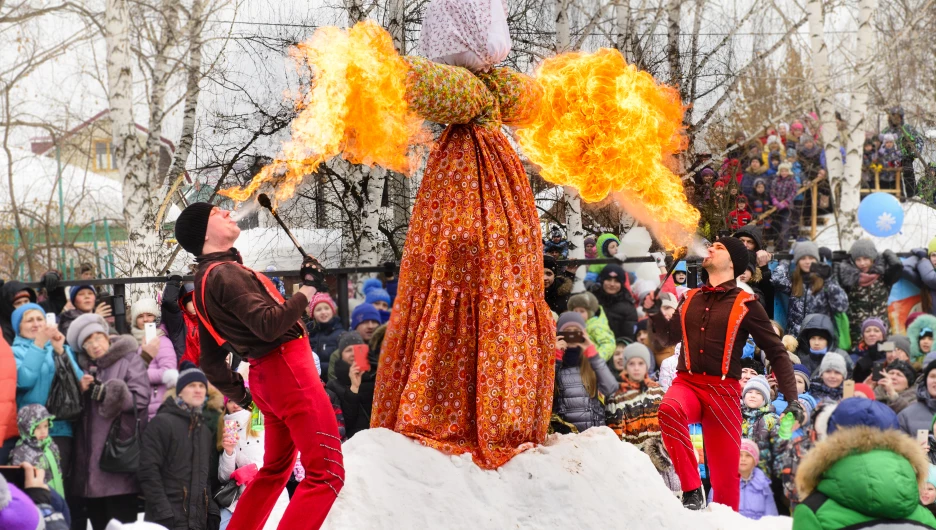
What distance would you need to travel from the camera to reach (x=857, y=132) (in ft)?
33.4

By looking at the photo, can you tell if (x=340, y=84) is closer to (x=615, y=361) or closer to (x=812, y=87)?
(x=615, y=361)

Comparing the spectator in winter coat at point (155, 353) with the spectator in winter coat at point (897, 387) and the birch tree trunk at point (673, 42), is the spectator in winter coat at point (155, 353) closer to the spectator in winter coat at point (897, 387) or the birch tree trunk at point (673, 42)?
the birch tree trunk at point (673, 42)

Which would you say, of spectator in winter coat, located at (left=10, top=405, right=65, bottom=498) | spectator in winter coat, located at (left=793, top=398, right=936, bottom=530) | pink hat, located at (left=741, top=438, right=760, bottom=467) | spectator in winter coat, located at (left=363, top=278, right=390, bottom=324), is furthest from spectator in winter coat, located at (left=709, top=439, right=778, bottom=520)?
spectator in winter coat, located at (left=10, top=405, right=65, bottom=498)

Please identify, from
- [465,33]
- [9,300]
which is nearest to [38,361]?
[9,300]

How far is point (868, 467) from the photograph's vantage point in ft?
11.6

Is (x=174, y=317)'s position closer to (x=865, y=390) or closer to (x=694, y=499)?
(x=694, y=499)

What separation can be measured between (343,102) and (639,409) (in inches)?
137

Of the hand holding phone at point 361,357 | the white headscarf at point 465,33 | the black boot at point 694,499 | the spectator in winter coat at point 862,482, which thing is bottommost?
the black boot at point 694,499

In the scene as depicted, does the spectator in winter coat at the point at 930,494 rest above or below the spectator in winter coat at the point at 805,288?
below

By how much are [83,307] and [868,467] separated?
5552 mm

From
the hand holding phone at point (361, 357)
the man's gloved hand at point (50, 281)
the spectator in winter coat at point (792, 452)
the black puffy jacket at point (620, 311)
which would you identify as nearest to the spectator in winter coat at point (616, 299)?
the black puffy jacket at point (620, 311)

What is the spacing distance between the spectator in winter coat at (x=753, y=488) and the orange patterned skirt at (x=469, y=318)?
2033 mm

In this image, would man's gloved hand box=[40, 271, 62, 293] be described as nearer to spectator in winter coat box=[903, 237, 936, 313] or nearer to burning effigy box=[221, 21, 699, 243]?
burning effigy box=[221, 21, 699, 243]

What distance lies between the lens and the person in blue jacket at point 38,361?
623 cm
